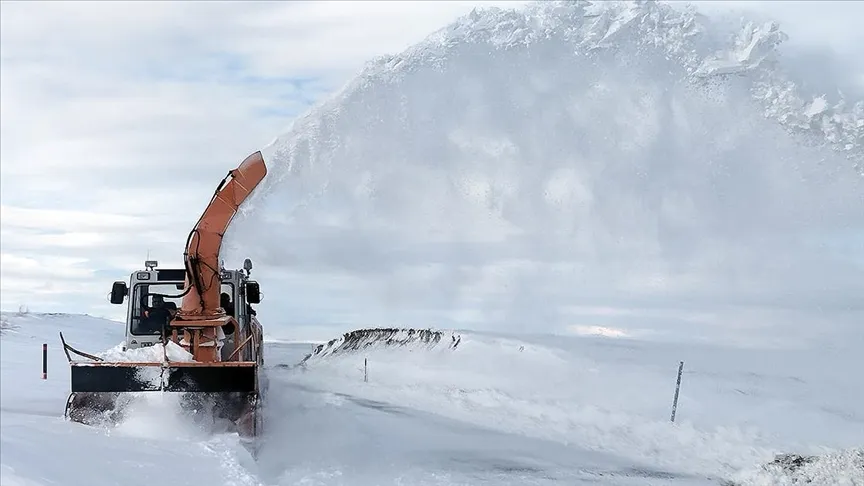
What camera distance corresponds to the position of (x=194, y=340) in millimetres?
10445

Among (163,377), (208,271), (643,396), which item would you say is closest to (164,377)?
(163,377)

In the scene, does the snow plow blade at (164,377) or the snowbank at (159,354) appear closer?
the snow plow blade at (164,377)

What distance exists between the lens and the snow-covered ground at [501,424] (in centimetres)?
761

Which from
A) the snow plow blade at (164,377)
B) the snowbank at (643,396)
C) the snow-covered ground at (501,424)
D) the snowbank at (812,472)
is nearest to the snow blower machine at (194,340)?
the snow plow blade at (164,377)

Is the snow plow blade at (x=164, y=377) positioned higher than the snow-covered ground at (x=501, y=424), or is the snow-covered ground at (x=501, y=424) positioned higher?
the snow plow blade at (x=164, y=377)

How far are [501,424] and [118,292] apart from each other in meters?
5.80

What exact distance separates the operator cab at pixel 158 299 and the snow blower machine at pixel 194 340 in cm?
1

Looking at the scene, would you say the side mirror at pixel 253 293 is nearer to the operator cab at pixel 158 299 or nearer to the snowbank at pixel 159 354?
the operator cab at pixel 158 299

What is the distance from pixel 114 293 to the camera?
11.3m

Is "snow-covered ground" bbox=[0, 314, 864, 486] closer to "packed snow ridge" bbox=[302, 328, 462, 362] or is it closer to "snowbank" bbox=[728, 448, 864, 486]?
"snowbank" bbox=[728, 448, 864, 486]

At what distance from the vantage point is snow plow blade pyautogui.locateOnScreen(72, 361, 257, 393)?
9523mm

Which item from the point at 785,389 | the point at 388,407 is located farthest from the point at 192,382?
the point at 785,389

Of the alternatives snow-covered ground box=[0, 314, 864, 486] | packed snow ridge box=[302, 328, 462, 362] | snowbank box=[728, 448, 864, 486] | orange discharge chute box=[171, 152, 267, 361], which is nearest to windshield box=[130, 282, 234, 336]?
orange discharge chute box=[171, 152, 267, 361]

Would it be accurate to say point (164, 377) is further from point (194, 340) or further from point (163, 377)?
point (194, 340)
